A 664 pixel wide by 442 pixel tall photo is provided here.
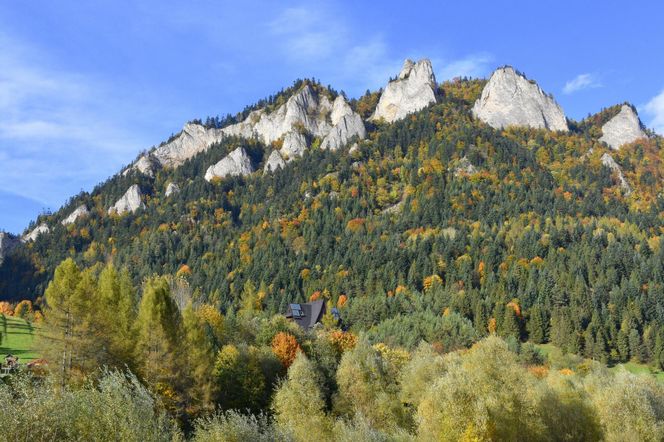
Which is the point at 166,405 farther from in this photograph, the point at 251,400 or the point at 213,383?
the point at 251,400

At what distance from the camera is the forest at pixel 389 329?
1534 inches

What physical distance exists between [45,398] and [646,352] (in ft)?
400

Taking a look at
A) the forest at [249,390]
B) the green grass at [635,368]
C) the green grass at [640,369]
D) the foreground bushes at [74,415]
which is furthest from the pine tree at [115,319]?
the green grass at [640,369]

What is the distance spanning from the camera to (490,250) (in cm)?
15650

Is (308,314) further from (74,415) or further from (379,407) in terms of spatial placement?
(74,415)

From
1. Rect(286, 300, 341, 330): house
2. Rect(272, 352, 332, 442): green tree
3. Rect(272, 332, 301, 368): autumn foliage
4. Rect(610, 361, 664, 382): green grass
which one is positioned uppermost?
Rect(286, 300, 341, 330): house

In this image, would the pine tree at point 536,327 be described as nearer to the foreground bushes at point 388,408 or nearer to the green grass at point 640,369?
the green grass at point 640,369

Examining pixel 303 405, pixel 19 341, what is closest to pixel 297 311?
pixel 19 341

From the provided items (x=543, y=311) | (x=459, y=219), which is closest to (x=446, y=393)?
(x=543, y=311)

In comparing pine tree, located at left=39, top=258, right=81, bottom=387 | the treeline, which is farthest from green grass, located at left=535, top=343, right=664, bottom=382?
pine tree, located at left=39, top=258, right=81, bottom=387

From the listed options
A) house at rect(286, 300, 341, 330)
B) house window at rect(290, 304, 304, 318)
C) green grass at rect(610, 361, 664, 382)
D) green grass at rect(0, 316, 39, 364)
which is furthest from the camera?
house window at rect(290, 304, 304, 318)

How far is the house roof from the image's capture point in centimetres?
12962

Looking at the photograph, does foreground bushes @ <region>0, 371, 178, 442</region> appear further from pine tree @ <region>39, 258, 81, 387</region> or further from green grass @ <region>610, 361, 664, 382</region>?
green grass @ <region>610, 361, 664, 382</region>

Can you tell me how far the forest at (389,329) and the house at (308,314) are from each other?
622 cm
